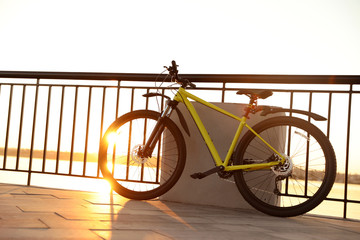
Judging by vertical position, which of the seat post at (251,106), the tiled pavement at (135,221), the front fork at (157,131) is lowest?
the tiled pavement at (135,221)

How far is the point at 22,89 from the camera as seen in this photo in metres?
3.99

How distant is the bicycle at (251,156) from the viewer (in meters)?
2.64

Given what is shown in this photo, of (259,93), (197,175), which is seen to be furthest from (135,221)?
(259,93)

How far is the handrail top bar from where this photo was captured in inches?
116

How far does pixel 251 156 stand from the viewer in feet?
9.52

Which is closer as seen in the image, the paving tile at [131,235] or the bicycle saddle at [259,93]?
the paving tile at [131,235]

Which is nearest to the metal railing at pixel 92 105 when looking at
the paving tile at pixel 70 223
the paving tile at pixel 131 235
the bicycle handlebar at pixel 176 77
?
the bicycle handlebar at pixel 176 77

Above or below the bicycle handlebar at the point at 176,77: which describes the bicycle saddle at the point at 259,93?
below

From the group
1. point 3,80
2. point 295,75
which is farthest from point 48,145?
point 295,75

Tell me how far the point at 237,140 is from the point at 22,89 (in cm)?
224

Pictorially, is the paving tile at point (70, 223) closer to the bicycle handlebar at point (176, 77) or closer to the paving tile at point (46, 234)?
the paving tile at point (46, 234)

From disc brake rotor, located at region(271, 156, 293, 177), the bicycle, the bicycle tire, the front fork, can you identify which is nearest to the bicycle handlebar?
the bicycle

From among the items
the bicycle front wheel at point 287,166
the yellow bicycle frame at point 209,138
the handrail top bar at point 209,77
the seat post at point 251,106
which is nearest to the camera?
the bicycle front wheel at point 287,166

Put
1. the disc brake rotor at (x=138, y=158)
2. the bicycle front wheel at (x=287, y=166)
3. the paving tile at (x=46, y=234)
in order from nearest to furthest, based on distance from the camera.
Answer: the paving tile at (x=46, y=234) → the bicycle front wheel at (x=287, y=166) → the disc brake rotor at (x=138, y=158)
